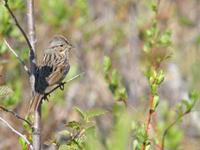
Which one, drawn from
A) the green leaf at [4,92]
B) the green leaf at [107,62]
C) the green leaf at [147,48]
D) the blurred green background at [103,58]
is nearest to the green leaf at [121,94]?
the green leaf at [107,62]

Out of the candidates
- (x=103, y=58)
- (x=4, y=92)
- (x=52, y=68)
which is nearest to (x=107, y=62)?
(x=52, y=68)

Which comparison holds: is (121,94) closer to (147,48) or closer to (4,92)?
(147,48)

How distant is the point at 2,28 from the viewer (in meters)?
5.81

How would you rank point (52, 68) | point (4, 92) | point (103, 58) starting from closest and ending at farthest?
point (4, 92) < point (52, 68) < point (103, 58)

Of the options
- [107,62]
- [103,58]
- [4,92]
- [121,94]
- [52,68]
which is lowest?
[4,92]

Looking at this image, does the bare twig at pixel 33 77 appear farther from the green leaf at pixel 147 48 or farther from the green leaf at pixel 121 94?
the green leaf at pixel 147 48

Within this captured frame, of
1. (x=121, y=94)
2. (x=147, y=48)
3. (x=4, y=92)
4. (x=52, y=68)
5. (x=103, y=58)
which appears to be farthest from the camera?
(x=103, y=58)

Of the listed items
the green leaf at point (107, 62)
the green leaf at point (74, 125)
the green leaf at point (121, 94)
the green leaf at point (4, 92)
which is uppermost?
the green leaf at point (107, 62)

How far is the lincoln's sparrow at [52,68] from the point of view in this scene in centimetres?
473

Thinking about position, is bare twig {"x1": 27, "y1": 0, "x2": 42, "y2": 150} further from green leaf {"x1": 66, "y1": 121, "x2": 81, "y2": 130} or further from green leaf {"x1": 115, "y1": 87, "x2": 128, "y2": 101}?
green leaf {"x1": 115, "y1": 87, "x2": 128, "y2": 101}

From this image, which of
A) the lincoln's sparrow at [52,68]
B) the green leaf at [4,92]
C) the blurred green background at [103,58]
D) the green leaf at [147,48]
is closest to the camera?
the green leaf at [4,92]

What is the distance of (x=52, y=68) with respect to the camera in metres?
5.28

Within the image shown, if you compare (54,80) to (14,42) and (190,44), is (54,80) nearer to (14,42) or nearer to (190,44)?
(14,42)

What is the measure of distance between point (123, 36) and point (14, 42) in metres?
2.25
